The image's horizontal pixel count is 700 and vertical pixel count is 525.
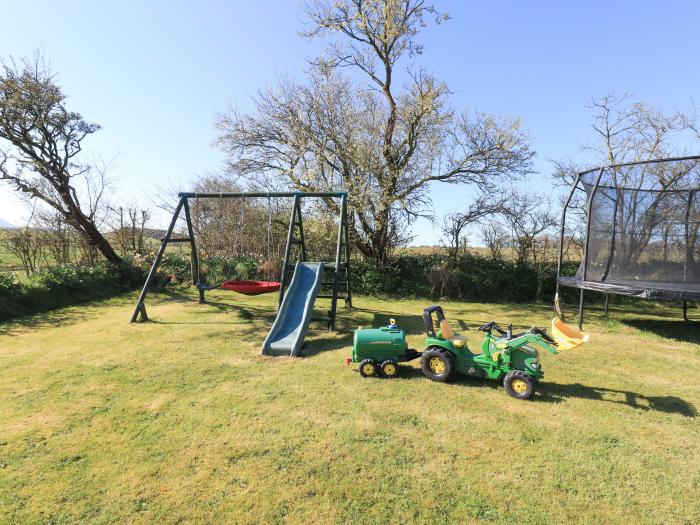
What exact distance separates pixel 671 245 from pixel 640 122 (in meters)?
4.62

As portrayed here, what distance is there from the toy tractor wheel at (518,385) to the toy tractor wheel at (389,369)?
117 cm

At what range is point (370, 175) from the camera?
1044 cm

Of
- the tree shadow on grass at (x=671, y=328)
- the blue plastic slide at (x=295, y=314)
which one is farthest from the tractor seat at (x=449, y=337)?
the tree shadow on grass at (x=671, y=328)

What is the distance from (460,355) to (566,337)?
3.50ft

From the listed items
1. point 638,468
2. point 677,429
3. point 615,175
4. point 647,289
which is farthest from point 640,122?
point 638,468

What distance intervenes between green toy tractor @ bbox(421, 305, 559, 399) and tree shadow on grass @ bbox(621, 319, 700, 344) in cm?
441

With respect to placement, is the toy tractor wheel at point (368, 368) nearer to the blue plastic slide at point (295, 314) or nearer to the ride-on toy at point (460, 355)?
the ride-on toy at point (460, 355)

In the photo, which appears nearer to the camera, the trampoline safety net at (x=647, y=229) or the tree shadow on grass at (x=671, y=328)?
the tree shadow on grass at (x=671, y=328)

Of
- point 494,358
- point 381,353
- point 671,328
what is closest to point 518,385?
point 494,358

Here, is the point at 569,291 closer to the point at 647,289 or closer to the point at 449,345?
the point at 647,289

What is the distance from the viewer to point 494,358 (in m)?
4.07

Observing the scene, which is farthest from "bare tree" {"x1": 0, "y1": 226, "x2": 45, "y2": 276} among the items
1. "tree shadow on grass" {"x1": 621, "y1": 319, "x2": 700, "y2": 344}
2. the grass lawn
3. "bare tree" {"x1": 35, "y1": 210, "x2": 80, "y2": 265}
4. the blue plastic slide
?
"tree shadow on grass" {"x1": 621, "y1": 319, "x2": 700, "y2": 344}

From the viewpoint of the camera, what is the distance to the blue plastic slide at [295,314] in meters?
5.38

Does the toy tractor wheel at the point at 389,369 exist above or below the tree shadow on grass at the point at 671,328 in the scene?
below
